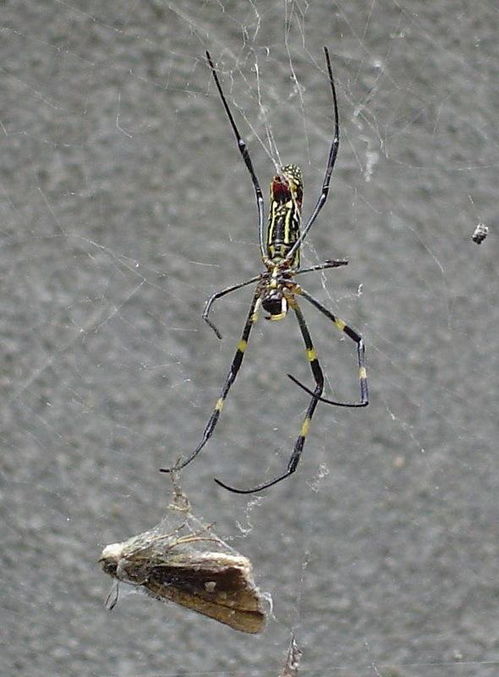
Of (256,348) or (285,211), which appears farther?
(256,348)

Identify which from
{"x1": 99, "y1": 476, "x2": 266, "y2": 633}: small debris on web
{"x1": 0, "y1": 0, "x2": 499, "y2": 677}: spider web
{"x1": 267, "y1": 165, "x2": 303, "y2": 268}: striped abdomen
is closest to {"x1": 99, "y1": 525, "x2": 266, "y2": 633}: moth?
{"x1": 99, "y1": 476, "x2": 266, "y2": 633}: small debris on web

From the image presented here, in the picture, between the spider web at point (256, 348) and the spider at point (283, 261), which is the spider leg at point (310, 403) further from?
the spider web at point (256, 348)

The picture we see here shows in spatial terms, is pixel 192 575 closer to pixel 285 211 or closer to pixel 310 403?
pixel 310 403

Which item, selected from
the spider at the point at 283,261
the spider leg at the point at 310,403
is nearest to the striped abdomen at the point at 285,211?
the spider at the point at 283,261

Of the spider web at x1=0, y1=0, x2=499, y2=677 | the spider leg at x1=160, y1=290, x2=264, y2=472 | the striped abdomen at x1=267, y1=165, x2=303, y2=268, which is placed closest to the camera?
the striped abdomen at x1=267, y1=165, x2=303, y2=268

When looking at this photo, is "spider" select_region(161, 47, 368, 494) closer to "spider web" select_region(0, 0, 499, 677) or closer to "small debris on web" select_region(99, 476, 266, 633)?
"small debris on web" select_region(99, 476, 266, 633)

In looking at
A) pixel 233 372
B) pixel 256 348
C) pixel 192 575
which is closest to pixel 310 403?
pixel 233 372

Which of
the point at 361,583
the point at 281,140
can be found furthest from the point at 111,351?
the point at 361,583
